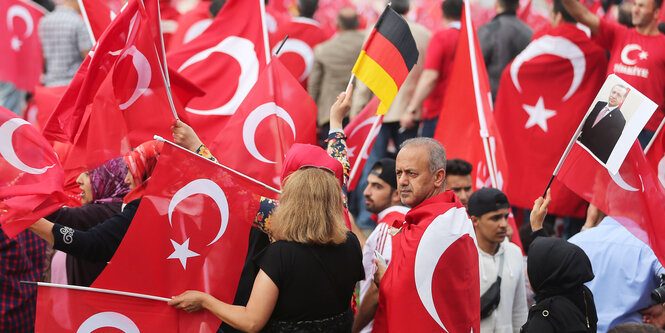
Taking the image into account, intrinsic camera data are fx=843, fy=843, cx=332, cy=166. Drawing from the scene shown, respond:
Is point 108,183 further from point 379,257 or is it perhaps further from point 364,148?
point 364,148

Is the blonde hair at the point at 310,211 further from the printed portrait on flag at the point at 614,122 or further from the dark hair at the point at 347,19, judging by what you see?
the dark hair at the point at 347,19

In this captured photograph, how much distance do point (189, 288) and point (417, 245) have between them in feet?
4.03

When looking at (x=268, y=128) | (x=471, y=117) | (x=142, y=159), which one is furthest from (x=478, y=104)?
(x=142, y=159)

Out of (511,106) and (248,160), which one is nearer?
(248,160)

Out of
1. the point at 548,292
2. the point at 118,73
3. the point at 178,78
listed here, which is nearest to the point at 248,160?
the point at 178,78

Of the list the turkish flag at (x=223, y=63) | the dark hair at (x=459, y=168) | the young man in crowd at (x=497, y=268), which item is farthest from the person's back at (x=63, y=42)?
the young man in crowd at (x=497, y=268)

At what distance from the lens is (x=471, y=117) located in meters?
7.35

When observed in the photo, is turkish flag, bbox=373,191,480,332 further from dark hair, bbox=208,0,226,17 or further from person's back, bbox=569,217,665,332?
dark hair, bbox=208,0,226,17

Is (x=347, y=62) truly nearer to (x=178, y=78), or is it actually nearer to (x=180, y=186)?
(x=178, y=78)

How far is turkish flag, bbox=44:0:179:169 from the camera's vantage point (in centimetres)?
489

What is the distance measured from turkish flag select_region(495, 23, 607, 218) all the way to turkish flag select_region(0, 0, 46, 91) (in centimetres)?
515

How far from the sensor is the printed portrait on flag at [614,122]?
16.2 feet

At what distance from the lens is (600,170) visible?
17.3 feet

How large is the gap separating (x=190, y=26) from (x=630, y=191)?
18.5 feet
